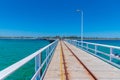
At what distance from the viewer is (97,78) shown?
7.79 m

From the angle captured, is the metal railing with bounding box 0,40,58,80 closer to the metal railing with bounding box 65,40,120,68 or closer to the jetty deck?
the jetty deck

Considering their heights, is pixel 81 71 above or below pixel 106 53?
below

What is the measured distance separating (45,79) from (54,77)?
471mm

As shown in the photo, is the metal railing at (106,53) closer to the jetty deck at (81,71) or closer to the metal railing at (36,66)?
the jetty deck at (81,71)

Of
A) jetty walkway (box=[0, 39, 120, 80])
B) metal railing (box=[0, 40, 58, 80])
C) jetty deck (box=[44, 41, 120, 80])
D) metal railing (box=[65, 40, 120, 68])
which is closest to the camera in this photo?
metal railing (box=[0, 40, 58, 80])

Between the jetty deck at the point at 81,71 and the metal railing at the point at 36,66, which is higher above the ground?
the metal railing at the point at 36,66

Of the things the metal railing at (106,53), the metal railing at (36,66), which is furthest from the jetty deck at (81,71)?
the metal railing at (36,66)

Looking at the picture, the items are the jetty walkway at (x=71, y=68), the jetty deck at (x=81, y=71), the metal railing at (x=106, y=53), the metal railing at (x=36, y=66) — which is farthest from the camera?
the metal railing at (x=106, y=53)

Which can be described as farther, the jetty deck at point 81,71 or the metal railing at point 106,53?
the metal railing at point 106,53

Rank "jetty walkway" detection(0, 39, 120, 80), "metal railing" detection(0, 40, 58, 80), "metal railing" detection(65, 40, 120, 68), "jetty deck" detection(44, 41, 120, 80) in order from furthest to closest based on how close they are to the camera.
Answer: "metal railing" detection(65, 40, 120, 68)
"jetty deck" detection(44, 41, 120, 80)
"jetty walkway" detection(0, 39, 120, 80)
"metal railing" detection(0, 40, 58, 80)

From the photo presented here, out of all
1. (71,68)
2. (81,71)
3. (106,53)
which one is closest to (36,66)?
(81,71)

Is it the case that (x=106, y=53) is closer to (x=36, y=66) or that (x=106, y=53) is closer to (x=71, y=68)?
(x=71, y=68)

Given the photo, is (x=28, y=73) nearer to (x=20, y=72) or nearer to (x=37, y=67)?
(x=20, y=72)

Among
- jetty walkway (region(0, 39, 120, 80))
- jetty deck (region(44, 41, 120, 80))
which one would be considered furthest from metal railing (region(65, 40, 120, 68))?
jetty deck (region(44, 41, 120, 80))
